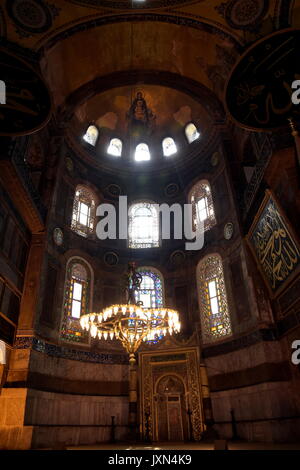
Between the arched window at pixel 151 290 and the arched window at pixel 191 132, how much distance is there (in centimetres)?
608

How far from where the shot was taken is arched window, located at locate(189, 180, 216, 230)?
40.0ft

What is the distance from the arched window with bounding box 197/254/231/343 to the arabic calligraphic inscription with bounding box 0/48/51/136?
6915 millimetres

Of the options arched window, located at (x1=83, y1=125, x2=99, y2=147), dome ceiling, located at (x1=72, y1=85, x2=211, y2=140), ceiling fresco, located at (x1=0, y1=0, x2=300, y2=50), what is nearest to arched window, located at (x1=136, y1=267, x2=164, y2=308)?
arched window, located at (x1=83, y1=125, x2=99, y2=147)

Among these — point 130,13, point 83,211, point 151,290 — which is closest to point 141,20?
point 130,13

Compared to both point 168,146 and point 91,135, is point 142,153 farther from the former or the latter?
point 91,135

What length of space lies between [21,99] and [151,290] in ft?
24.3

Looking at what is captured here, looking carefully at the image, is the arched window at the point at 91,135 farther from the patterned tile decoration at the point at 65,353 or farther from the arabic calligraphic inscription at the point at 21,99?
the patterned tile decoration at the point at 65,353

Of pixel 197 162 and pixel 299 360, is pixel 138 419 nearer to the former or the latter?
pixel 299 360

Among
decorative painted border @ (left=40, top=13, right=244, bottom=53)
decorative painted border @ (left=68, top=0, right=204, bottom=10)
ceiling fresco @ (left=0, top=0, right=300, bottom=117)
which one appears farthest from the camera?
decorative painted border @ (left=40, top=13, right=244, bottom=53)

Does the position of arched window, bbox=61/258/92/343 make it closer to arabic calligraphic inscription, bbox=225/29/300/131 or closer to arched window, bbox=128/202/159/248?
arched window, bbox=128/202/159/248

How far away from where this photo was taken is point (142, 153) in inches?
598

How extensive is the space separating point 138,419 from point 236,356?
11.3 ft
